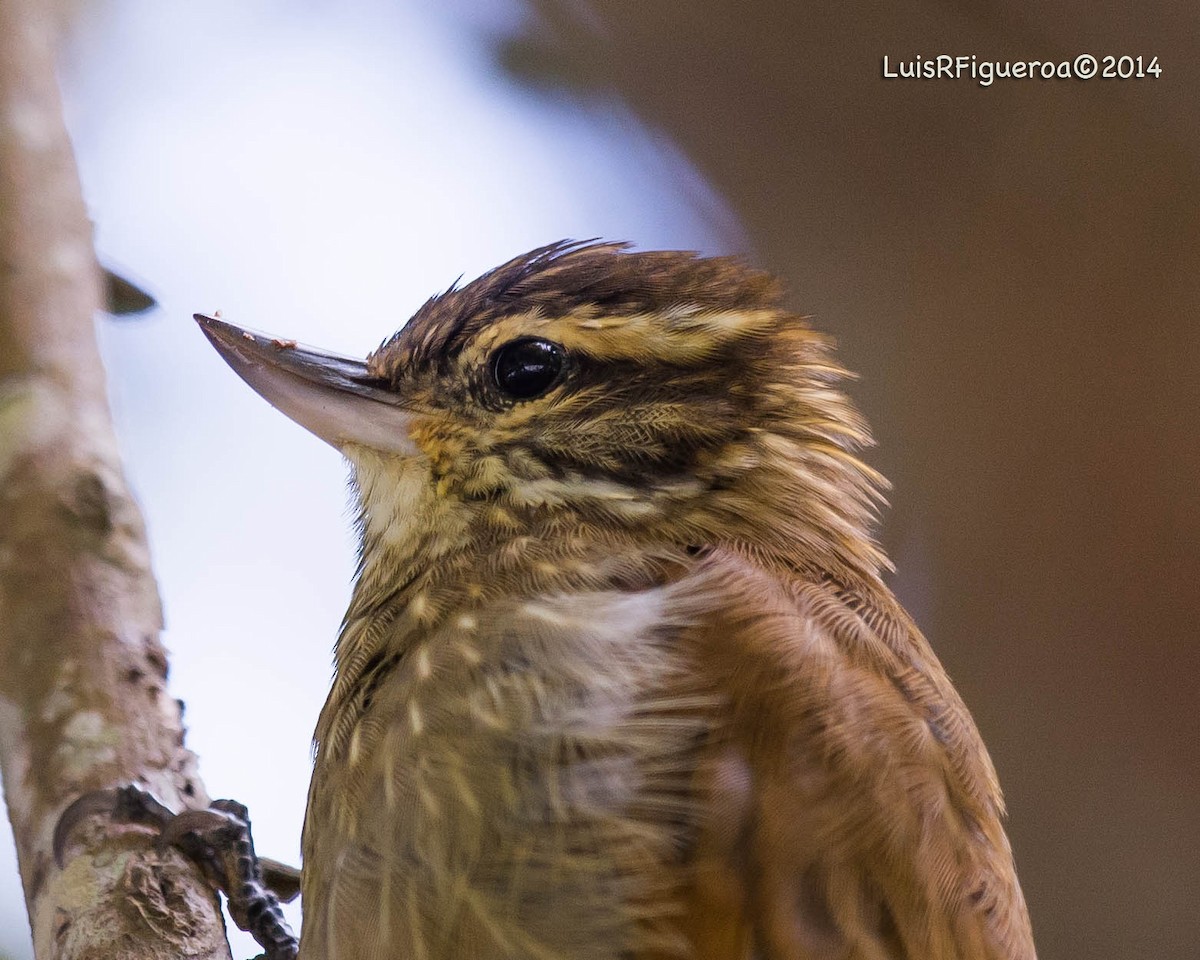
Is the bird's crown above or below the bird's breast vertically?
above

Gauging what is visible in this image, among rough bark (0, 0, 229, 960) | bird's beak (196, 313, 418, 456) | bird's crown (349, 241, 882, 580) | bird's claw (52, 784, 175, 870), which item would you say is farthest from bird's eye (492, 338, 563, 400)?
bird's claw (52, 784, 175, 870)

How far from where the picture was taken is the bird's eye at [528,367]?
4.42 feet

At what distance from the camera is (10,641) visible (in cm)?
129

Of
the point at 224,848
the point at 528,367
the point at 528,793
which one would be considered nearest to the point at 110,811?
the point at 224,848

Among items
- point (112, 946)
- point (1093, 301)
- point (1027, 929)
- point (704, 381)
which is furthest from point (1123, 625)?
point (112, 946)

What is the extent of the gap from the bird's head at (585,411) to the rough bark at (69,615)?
0.21 meters

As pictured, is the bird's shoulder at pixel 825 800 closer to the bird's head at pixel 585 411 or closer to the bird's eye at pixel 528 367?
the bird's head at pixel 585 411

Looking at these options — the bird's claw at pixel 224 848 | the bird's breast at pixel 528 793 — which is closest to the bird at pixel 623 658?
the bird's breast at pixel 528 793

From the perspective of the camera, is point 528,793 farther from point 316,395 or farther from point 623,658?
point 316,395

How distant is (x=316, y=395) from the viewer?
1396mm

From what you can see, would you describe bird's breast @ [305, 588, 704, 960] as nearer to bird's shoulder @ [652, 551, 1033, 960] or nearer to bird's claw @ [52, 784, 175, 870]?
bird's shoulder @ [652, 551, 1033, 960]

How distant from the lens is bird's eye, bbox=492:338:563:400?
1346mm

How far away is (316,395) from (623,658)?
21.2 inches

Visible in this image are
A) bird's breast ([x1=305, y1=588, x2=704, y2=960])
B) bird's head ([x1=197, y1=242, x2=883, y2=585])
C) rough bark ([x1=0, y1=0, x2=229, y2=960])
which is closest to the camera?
bird's breast ([x1=305, y1=588, x2=704, y2=960])
